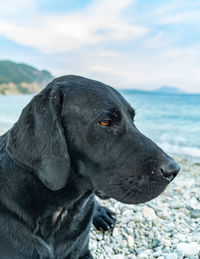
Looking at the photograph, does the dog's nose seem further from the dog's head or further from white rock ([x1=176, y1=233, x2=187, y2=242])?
white rock ([x1=176, y1=233, x2=187, y2=242])

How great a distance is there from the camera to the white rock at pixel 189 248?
11.9 ft

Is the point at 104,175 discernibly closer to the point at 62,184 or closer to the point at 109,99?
the point at 62,184

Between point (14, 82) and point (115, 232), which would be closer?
point (115, 232)

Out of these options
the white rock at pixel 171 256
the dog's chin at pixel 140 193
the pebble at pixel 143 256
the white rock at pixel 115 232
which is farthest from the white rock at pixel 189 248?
the dog's chin at pixel 140 193

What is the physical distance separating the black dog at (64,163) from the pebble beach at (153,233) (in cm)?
144

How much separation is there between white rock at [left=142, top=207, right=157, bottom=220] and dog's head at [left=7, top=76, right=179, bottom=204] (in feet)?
7.17

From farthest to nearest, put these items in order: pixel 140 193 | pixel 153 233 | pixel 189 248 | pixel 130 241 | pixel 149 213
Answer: pixel 149 213, pixel 153 233, pixel 130 241, pixel 189 248, pixel 140 193

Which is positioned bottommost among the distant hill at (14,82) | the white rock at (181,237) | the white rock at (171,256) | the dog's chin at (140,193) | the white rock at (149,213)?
the distant hill at (14,82)

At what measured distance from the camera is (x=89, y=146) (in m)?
2.50

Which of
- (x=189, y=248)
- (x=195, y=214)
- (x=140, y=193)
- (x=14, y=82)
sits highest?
(x=140, y=193)

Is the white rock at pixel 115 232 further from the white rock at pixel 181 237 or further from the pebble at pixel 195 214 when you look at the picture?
the pebble at pixel 195 214

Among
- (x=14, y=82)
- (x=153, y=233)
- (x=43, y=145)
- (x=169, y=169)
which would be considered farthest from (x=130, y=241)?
(x=14, y=82)

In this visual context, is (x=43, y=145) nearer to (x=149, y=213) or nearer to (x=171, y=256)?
(x=171, y=256)

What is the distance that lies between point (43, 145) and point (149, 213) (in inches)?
116
